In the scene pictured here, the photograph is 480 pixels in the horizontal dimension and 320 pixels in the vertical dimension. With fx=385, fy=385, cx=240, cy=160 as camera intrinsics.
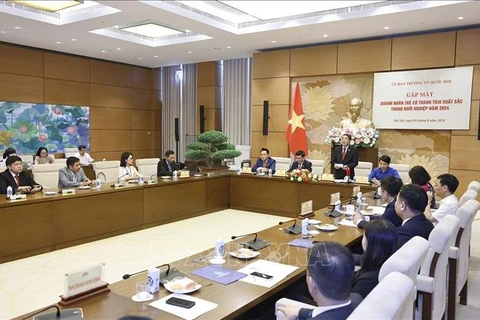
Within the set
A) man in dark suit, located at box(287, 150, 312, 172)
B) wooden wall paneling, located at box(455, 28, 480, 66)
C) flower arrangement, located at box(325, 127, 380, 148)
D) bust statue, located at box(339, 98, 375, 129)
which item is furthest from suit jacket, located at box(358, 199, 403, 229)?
wooden wall paneling, located at box(455, 28, 480, 66)

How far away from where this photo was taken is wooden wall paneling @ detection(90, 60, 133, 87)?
412 inches

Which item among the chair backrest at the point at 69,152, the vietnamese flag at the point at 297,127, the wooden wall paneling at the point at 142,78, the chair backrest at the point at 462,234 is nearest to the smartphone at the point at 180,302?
the chair backrest at the point at 462,234

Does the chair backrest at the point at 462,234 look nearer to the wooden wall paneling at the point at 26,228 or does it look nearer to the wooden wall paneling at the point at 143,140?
the wooden wall paneling at the point at 26,228

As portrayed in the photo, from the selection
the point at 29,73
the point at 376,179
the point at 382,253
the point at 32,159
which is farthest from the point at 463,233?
the point at 29,73

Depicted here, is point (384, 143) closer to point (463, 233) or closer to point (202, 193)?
point (202, 193)

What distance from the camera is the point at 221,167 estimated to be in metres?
8.53

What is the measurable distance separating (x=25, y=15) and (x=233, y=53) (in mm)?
4613

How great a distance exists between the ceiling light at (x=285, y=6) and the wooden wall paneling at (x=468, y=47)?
7.41 feet

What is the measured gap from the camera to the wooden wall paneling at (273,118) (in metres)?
9.02

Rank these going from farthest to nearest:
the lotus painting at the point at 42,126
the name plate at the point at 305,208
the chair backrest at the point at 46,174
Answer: the lotus painting at the point at 42,126 → the chair backrest at the point at 46,174 → the name plate at the point at 305,208

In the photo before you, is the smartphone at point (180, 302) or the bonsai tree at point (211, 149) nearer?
the smartphone at point (180, 302)

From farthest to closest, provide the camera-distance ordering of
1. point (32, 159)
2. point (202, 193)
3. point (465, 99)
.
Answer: point (32, 159), point (465, 99), point (202, 193)

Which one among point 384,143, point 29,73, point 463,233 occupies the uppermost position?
point 29,73

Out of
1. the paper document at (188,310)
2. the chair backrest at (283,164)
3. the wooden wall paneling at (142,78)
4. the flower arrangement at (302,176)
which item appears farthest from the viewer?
the wooden wall paneling at (142,78)
